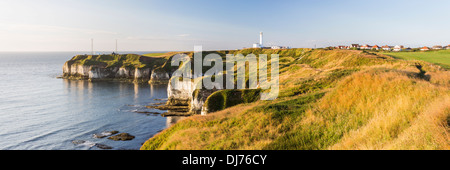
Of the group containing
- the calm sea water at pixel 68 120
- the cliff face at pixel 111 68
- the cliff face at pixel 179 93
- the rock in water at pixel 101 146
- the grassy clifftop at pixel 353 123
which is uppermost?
the cliff face at pixel 111 68

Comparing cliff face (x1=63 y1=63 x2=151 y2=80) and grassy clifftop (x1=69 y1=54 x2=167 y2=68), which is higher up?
grassy clifftop (x1=69 y1=54 x2=167 y2=68)

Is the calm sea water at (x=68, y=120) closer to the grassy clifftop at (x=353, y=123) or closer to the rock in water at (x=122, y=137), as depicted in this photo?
the rock in water at (x=122, y=137)

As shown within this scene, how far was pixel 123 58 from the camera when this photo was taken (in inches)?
6270

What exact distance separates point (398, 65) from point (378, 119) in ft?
108

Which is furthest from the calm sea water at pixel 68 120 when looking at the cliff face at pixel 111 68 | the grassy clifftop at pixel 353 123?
the cliff face at pixel 111 68

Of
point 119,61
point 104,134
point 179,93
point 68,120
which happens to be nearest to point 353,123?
point 104,134

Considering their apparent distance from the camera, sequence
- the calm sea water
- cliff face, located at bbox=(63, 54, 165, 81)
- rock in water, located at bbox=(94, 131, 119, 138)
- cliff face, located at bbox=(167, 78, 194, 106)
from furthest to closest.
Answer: cliff face, located at bbox=(63, 54, 165, 81)
cliff face, located at bbox=(167, 78, 194, 106)
rock in water, located at bbox=(94, 131, 119, 138)
the calm sea water

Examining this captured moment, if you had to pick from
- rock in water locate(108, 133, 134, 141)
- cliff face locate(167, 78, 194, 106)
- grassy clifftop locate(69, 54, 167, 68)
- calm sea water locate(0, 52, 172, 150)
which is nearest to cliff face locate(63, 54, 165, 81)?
grassy clifftop locate(69, 54, 167, 68)

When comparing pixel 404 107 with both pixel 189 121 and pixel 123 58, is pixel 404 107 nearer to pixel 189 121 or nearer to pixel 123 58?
pixel 189 121

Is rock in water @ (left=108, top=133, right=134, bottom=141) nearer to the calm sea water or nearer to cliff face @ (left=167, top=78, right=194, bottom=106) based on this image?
the calm sea water

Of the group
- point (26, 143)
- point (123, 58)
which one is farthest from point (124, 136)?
point (123, 58)

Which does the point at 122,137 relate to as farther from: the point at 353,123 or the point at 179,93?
the point at 353,123

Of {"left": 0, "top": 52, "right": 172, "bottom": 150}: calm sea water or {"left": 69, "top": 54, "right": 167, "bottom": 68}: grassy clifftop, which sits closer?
{"left": 0, "top": 52, "right": 172, "bottom": 150}: calm sea water
